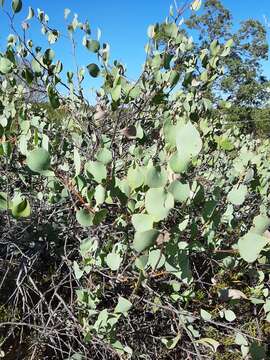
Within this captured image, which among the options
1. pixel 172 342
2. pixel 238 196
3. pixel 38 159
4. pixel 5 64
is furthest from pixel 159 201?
pixel 5 64

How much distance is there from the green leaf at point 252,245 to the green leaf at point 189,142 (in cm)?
31

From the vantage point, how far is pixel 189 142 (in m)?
0.89

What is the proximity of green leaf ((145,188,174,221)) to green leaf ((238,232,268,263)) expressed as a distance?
0.27 metres

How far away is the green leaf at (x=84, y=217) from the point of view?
119 cm

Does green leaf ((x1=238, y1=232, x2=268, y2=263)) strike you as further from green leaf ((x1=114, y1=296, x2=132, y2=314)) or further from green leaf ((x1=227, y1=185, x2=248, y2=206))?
green leaf ((x1=114, y1=296, x2=132, y2=314))

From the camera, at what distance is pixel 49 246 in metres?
2.14

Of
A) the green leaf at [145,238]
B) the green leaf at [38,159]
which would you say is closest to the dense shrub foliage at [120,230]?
the green leaf at [38,159]

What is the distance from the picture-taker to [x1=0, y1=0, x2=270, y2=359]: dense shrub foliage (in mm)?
1327

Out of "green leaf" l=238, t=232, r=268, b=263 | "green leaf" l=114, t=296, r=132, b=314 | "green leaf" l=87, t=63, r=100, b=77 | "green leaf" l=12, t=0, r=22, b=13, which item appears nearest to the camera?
"green leaf" l=238, t=232, r=268, b=263

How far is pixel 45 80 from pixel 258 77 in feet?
95.6

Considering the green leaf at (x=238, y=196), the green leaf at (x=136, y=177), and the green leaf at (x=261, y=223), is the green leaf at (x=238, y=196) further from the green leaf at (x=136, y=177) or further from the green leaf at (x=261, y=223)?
the green leaf at (x=136, y=177)

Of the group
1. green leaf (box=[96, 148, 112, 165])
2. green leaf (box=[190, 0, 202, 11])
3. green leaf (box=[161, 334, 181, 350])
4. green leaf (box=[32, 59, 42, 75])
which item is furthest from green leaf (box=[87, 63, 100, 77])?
green leaf (box=[161, 334, 181, 350])

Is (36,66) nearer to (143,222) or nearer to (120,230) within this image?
(120,230)

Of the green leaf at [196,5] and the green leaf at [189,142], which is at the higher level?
the green leaf at [196,5]
